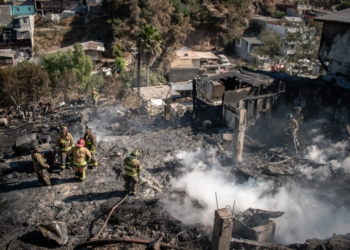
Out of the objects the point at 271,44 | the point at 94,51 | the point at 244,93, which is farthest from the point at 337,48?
the point at 94,51

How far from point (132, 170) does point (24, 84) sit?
17.1m

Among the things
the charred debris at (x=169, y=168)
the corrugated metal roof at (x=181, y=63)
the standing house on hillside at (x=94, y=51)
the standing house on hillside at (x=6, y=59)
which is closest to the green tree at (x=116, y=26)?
the standing house on hillside at (x=94, y=51)

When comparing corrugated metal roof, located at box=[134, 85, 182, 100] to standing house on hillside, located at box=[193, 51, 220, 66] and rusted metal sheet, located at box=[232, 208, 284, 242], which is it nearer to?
standing house on hillside, located at box=[193, 51, 220, 66]

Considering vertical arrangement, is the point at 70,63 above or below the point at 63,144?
below

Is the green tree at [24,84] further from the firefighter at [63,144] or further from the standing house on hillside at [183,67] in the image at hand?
the standing house on hillside at [183,67]

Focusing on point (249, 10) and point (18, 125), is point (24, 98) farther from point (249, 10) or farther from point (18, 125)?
point (249, 10)

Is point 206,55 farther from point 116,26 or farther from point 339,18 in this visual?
point 339,18

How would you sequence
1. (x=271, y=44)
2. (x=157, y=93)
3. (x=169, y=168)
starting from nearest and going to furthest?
(x=169, y=168)
(x=157, y=93)
(x=271, y=44)

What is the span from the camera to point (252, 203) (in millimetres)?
9438

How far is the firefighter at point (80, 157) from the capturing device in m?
9.98

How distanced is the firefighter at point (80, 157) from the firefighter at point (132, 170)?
59.0 inches

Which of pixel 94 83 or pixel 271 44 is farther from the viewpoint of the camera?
pixel 271 44

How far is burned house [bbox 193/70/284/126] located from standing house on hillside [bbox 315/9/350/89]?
370 centimetres

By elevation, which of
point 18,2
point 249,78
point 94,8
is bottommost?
point 249,78
